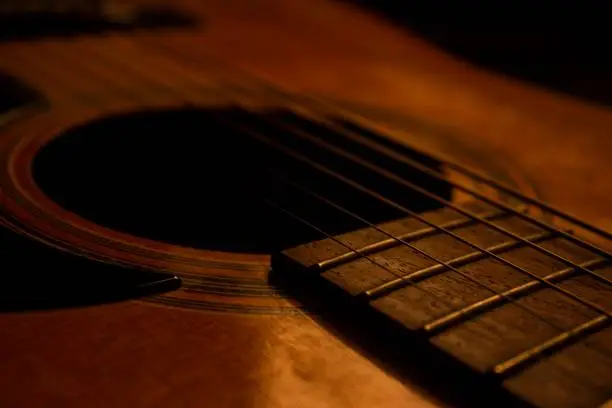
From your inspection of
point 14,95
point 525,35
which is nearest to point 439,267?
point 14,95

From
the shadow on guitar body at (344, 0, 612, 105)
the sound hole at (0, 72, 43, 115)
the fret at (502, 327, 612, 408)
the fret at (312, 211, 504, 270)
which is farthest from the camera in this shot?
the shadow on guitar body at (344, 0, 612, 105)

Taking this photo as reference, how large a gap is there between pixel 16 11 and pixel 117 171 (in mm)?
284

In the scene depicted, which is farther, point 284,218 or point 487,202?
point 284,218

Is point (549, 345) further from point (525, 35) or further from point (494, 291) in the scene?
point (525, 35)

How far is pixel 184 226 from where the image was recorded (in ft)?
2.83

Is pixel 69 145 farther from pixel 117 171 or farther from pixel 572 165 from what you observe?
pixel 572 165

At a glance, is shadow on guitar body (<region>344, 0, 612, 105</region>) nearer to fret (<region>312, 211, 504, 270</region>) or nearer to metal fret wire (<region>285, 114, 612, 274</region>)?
metal fret wire (<region>285, 114, 612, 274</region>)

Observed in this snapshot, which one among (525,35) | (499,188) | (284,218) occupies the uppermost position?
(525,35)

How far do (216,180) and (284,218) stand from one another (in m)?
0.10

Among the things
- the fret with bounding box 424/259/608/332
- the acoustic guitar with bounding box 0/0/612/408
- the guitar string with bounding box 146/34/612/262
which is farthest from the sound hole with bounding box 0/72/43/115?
the fret with bounding box 424/259/608/332

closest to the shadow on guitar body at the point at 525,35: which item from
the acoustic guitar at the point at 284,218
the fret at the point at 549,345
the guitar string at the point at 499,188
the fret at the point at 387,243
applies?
the acoustic guitar at the point at 284,218

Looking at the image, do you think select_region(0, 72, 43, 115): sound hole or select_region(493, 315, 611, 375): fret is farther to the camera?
select_region(0, 72, 43, 115): sound hole

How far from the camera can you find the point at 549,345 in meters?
0.41

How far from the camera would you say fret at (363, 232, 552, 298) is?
18.0 inches
